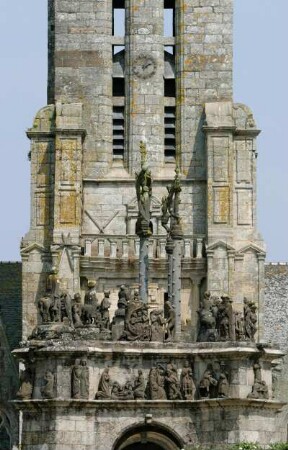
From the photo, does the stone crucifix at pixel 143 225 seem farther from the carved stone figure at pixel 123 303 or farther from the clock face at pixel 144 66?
the clock face at pixel 144 66

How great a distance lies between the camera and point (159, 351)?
89000 millimetres

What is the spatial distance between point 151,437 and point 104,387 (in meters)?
2.45

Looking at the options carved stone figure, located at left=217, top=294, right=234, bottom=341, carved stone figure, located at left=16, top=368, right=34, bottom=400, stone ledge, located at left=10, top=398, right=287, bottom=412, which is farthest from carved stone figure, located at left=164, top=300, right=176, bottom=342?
carved stone figure, located at left=16, top=368, right=34, bottom=400

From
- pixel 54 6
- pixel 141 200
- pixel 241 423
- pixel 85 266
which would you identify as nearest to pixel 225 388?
pixel 241 423

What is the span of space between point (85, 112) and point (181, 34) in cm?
498

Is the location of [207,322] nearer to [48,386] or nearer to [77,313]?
[77,313]

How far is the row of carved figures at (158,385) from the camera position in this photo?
289 ft

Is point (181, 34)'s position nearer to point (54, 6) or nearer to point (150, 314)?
point (54, 6)

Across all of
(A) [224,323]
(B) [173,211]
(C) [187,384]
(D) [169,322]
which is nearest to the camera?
(C) [187,384]

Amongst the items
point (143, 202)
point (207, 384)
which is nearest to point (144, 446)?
→ point (207, 384)

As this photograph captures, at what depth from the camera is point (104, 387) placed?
88500 millimetres

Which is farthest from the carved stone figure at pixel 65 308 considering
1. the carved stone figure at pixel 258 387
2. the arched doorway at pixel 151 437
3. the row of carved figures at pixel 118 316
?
the carved stone figure at pixel 258 387

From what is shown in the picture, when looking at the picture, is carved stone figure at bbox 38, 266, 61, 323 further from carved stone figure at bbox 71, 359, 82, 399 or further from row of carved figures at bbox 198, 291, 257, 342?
row of carved figures at bbox 198, 291, 257, 342

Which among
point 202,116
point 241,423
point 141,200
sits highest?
point 202,116
